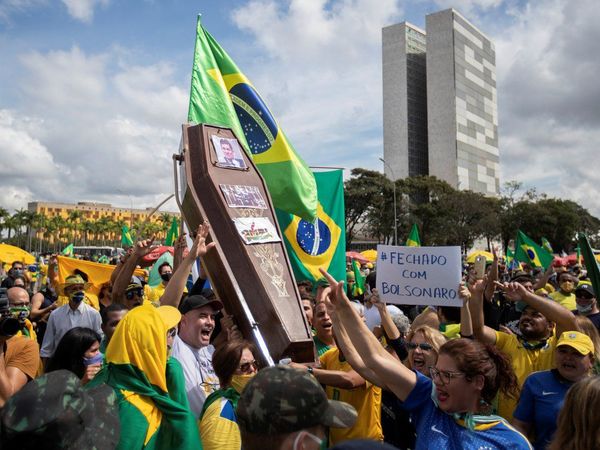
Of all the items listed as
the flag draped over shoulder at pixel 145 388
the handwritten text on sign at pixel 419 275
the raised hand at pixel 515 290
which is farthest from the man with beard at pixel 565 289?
the flag draped over shoulder at pixel 145 388

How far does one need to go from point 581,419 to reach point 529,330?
2.09 meters

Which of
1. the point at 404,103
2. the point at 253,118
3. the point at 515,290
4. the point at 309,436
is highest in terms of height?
the point at 404,103

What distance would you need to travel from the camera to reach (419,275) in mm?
4859

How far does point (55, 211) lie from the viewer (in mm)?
145625

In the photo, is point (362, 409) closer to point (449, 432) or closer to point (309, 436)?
point (449, 432)

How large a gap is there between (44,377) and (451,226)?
51.3 metres

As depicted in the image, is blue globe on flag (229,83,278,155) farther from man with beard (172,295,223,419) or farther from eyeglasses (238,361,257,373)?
eyeglasses (238,361,257,373)

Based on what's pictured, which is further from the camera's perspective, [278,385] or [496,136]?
[496,136]

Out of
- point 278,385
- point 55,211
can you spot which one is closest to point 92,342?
point 278,385

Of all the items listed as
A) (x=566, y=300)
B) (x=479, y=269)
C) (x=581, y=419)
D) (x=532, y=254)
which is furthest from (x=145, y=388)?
(x=532, y=254)

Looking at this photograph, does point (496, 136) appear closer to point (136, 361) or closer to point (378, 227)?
point (378, 227)

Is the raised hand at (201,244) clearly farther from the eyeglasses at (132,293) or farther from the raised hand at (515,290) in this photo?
the raised hand at (515,290)

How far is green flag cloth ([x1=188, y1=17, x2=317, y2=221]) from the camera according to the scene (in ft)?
21.7

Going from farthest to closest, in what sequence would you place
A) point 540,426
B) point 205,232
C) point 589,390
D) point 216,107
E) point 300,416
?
point 216,107 < point 205,232 < point 540,426 < point 589,390 < point 300,416
